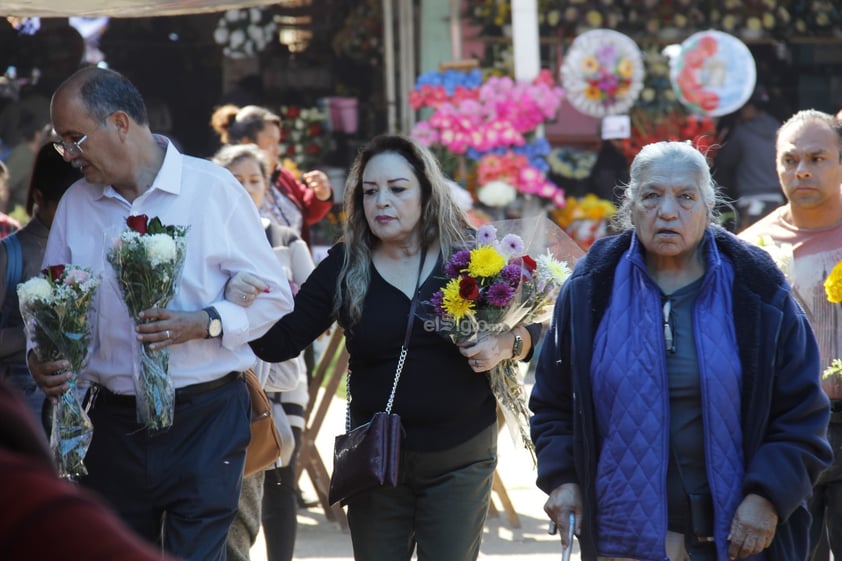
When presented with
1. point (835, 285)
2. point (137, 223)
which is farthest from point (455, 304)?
point (835, 285)

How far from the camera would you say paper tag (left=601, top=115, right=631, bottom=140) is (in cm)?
1080

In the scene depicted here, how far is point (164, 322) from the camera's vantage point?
12.9ft

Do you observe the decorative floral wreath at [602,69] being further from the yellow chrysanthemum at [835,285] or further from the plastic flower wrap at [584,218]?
the yellow chrysanthemum at [835,285]

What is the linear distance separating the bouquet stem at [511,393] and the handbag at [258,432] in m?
0.80

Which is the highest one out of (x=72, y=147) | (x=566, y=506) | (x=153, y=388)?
(x=72, y=147)

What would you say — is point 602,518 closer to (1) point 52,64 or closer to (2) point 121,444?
(2) point 121,444

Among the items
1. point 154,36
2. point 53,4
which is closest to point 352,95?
point 154,36

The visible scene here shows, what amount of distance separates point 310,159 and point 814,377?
339 inches

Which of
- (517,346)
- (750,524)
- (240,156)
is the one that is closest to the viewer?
(750,524)

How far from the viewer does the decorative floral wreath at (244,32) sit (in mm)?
11883

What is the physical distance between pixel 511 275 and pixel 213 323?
1037 millimetres

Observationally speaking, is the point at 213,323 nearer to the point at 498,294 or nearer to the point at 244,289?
the point at 244,289

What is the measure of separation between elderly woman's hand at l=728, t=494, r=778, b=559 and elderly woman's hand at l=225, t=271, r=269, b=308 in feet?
5.37

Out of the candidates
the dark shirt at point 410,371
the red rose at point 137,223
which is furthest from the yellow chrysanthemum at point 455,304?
the red rose at point 137,223
